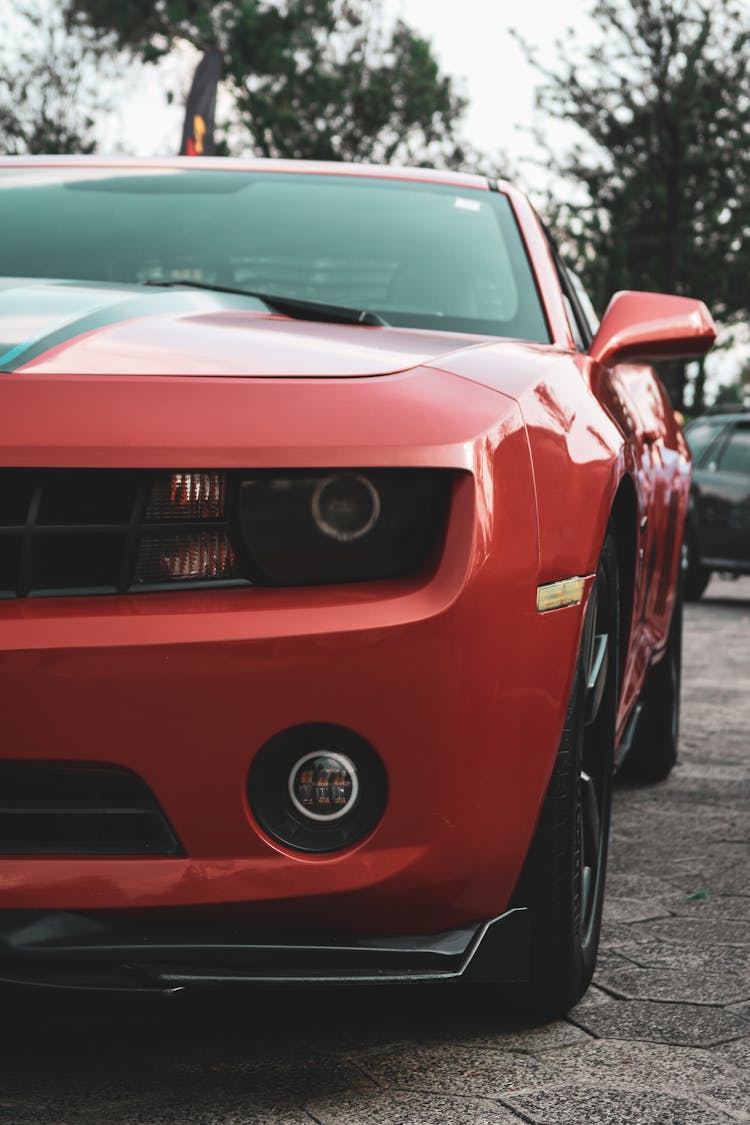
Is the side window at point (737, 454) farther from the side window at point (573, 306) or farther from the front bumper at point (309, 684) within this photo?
the front bumper at point (309, 684)

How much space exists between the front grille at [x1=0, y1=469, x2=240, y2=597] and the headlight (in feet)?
0.16

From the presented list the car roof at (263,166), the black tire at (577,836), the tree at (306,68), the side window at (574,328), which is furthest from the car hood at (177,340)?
the tree at (306,68)

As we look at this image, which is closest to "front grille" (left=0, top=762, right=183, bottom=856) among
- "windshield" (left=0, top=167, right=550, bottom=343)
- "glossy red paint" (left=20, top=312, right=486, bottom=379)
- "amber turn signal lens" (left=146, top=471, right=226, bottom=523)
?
"amber turn signal lens" (left=146, top=471, right=226, bottom=523)

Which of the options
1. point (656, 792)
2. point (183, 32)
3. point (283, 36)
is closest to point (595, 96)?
point (283, 36)

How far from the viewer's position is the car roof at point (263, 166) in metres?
3.83

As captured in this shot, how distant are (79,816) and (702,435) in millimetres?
13331

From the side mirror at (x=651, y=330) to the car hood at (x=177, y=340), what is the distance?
1.86ft

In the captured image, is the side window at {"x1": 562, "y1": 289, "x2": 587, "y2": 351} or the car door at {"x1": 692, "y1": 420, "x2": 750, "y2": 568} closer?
the side window at {"x1": 562, "y1": 289, "x2": 587, "y2": 351}

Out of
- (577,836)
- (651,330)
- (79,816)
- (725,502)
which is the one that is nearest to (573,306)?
(651,330)

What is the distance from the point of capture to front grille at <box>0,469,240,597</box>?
2.08 metres

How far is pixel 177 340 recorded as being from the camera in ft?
7.64

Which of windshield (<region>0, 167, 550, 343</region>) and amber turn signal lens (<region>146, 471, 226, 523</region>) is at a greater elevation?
windshield (<region>0, 167, 550, 343</region>)

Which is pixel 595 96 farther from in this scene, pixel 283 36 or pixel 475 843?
pixel 475 843

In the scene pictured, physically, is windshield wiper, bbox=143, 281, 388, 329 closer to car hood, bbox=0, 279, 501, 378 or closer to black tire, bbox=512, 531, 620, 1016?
car hood, bbox=0, 279, 501, 378
